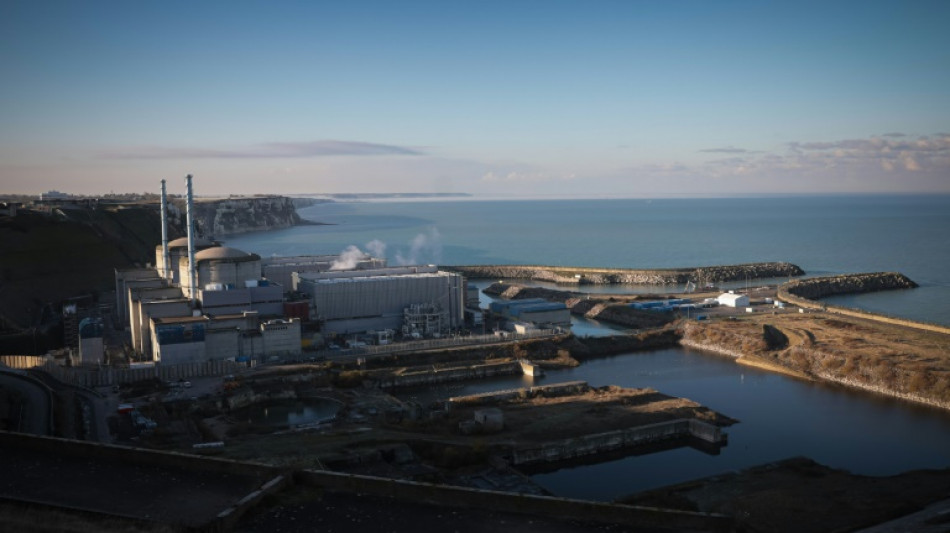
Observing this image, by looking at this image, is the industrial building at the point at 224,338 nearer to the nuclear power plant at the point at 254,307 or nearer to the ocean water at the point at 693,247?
the nuclear power plant at the point at 254,307

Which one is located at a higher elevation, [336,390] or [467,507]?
[467,507]

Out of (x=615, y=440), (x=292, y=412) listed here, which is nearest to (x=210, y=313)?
(x=292, y=412)

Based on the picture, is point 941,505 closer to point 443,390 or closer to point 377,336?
point 443,390

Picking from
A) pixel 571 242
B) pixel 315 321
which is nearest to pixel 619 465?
pixel 315 321

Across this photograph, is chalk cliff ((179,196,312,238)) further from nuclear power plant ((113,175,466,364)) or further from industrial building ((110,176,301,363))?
industrial building ((110,176,301,363))

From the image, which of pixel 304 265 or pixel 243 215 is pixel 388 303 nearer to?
pixel 304 265

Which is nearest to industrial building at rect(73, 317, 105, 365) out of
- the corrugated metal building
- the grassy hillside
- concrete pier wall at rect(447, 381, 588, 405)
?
the grassy hillside
